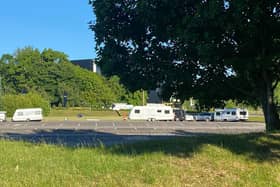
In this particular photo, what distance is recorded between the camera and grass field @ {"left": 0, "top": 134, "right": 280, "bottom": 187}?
775 cm

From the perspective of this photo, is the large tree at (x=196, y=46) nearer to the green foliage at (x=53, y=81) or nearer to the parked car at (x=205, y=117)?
the parked car at (x=205, y=117)

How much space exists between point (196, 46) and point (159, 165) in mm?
2530

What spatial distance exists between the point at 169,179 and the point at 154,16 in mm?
4192

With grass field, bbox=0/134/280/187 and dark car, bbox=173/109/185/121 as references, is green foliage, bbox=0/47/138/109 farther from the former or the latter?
grass field, bbox=0/134/280/187

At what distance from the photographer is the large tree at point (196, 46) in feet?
30.8

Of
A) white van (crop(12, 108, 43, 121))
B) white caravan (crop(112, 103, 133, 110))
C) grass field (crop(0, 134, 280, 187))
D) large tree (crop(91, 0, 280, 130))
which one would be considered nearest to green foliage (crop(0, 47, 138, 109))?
white caravan (crop(112, 103, 133, 110))

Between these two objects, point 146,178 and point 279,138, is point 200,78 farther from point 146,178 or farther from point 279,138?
point 146,178

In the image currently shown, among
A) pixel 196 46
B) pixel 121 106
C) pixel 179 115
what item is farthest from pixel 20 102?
pixel 196 46

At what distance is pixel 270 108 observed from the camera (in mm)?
12406

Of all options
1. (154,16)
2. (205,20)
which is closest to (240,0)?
(205,20)

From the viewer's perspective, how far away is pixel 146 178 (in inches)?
308

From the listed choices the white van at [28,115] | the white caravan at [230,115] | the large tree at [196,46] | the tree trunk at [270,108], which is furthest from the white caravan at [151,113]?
the tree trunk at [270,108]

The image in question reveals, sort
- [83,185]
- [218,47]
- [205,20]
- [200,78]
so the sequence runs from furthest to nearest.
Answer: [200,78], [218,47], [205,20], [83,185]

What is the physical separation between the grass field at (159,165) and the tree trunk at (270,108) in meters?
1.44
